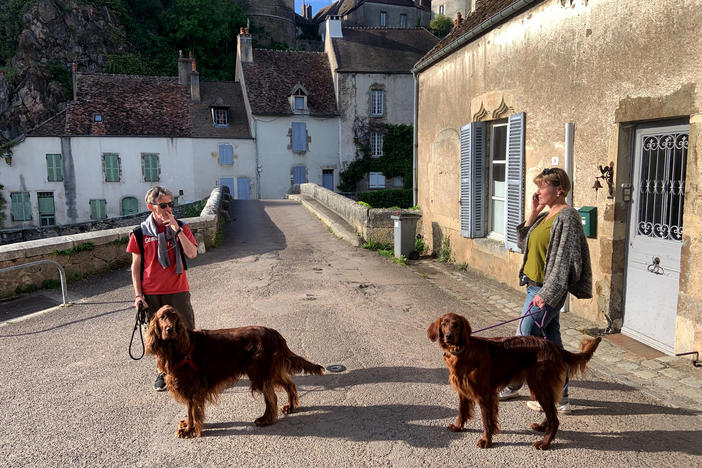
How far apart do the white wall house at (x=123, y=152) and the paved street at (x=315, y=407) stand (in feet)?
79.4

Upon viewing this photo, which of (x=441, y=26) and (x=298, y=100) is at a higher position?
(x=441, y=26)

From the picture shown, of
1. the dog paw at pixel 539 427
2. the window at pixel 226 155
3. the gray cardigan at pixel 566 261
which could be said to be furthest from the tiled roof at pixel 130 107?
the dog paw at pixel 539 427

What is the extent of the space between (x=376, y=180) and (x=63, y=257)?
26.0m

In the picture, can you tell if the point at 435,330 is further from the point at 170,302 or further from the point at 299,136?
the point at 299,136

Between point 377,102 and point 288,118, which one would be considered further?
point 377,102

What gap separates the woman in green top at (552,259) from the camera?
3600mm

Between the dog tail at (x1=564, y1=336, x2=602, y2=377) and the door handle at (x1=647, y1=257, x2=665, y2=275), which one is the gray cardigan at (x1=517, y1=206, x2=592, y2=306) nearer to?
the dog tail at (x1=564, y1=336, x2=602, y2=377)

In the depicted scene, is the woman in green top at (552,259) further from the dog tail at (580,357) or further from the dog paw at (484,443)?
the dog paw at (484,443)

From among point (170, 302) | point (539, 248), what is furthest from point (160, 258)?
point (539, 248)

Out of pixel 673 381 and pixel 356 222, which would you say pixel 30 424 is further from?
pixel 356 222

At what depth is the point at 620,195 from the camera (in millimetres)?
5578

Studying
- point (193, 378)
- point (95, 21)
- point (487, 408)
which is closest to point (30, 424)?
point (193, 378)

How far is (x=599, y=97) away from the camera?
579 cm

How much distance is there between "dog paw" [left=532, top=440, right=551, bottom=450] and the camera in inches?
133
